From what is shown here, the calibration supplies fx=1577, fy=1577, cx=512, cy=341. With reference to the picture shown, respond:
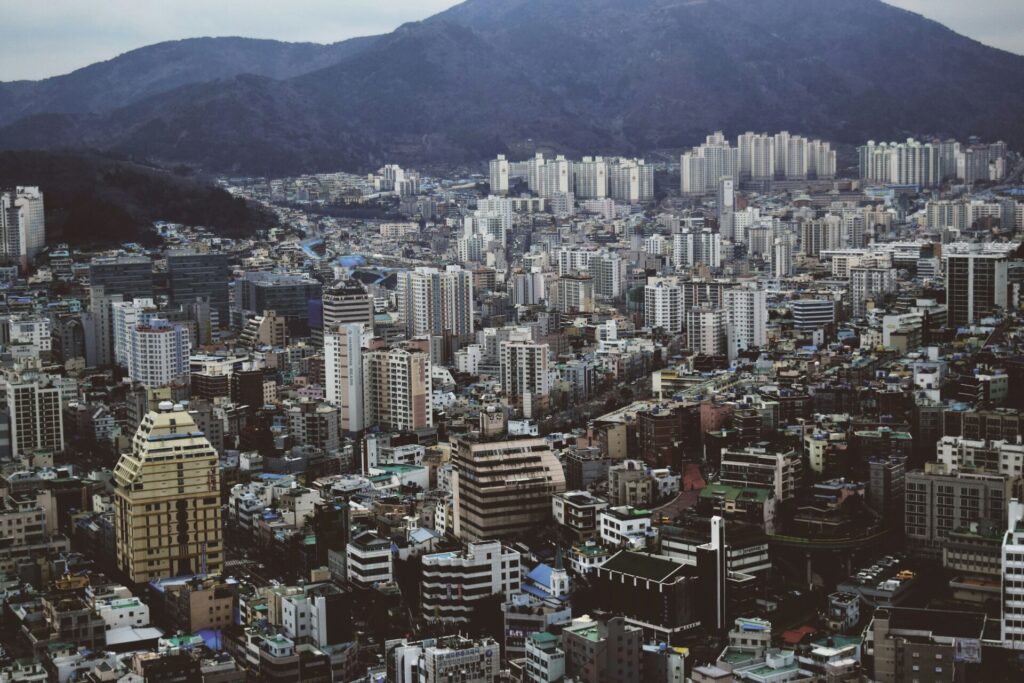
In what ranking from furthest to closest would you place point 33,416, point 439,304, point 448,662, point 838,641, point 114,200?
point 114,200 < point 439,304 < point 33,416 < point 838,641 < point 448,662

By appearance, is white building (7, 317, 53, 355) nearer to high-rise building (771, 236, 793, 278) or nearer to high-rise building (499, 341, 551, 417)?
high-rise building (499, 341, 551, 417)

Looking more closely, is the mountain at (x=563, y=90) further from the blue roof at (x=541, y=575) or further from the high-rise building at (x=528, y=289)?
the blue roof at (x=541, y=575)

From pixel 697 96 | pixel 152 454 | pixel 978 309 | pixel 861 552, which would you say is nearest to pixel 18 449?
pixel 152 454

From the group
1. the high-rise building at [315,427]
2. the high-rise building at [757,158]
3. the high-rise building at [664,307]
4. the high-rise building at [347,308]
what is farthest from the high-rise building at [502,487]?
the high-rise building at [757,158]

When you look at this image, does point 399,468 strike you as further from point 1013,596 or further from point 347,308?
point 347,308

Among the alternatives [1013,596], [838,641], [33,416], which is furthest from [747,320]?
[838,641]

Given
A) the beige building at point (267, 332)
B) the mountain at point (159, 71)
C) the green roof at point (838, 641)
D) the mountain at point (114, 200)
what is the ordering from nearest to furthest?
the green roof at point (838, 641) → the beige building at point (267, 332) → the mountain at point (114, 200) → the mountain at point (159, 71)
